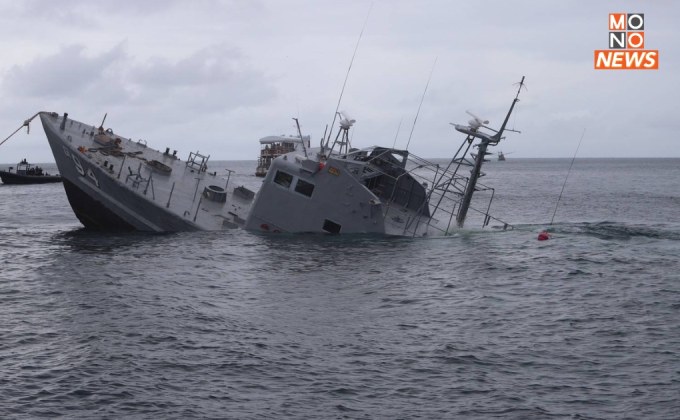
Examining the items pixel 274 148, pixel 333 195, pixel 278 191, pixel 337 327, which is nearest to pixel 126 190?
pixel 278 191

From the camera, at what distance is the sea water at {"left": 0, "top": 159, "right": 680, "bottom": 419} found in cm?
1738

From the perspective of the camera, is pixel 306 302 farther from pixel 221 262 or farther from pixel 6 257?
pixel 6 257

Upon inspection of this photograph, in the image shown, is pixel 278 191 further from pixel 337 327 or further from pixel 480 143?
pixel 337 327

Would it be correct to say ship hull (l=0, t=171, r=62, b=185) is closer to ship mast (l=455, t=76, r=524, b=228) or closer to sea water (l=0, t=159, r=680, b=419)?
sea water (l=0, t=159, r=680, b=419)

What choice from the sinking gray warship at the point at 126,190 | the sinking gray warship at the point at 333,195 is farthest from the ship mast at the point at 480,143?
the sinking gray warship at the point at 126,190

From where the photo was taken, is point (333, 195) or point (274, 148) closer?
point (333, 195)

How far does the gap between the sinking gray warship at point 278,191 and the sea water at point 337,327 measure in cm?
115

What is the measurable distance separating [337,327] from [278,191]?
15842 mm

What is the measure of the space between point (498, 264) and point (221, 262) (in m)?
13.4

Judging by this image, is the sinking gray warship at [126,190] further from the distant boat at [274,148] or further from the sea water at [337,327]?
the distant boat at [274,148]

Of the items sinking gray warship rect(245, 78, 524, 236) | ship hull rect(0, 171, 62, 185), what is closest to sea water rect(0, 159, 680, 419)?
sinking gray warship rect(245, 78, 524, 236)

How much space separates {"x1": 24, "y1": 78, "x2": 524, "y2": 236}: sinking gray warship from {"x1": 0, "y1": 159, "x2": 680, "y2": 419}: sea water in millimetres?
1145

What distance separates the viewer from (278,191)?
3806 cm

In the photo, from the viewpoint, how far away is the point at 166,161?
48875 mm
